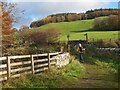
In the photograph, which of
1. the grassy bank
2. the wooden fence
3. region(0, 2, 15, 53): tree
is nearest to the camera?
the grassy bank

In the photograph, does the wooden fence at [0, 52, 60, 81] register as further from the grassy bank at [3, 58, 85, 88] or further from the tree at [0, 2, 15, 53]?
the tree at [0, 2, 15, 53]

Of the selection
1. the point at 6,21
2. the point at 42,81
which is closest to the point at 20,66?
the point at 42,81

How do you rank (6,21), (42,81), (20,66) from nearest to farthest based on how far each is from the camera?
(42,81), (20,66), (6,21)

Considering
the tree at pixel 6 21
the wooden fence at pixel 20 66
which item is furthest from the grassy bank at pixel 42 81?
the tree at pixel 6 21

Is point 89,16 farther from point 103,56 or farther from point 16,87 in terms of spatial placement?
point 16,87

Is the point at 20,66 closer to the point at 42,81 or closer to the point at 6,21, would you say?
the point at 42,81

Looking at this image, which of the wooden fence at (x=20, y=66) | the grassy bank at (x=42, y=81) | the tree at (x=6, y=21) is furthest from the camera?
the tree at (x=6, y=21)

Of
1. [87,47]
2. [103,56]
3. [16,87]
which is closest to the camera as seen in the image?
[16,87]

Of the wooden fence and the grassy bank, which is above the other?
the wooden fence

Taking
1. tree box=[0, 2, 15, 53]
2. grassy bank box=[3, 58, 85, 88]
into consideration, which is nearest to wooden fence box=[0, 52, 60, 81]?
grassy bank box=[3, 58, 85, 88]

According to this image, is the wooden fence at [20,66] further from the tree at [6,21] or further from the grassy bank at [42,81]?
the tree at [6,21]

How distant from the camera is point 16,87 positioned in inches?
446

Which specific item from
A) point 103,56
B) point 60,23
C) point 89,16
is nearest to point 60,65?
point 103,56

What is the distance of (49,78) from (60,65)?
15.7ft
